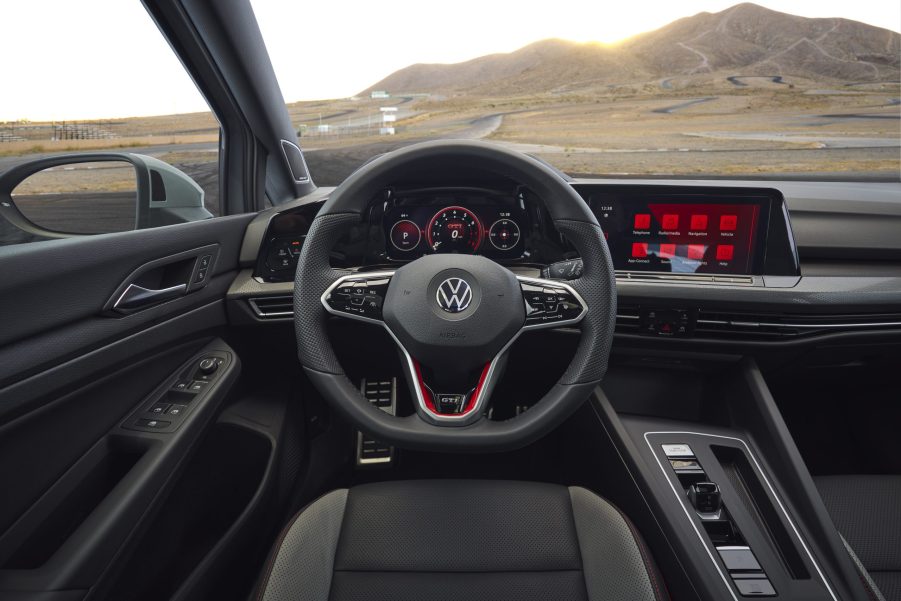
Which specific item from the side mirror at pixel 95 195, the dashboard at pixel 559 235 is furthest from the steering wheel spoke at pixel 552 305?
the side mirror at pixel 95 195

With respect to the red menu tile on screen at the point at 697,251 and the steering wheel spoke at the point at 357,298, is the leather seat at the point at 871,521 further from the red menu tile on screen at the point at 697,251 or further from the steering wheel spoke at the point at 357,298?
the steering wheel spoke at the point at 357,298

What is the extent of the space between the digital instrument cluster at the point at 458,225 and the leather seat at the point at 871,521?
1.38m

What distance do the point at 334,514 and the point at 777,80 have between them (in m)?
2.41

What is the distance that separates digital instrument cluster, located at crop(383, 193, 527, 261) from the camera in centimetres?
191

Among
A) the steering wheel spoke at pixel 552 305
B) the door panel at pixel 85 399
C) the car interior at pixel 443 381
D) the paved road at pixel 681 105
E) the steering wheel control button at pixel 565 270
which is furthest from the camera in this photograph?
the paved road at pixel 681 105

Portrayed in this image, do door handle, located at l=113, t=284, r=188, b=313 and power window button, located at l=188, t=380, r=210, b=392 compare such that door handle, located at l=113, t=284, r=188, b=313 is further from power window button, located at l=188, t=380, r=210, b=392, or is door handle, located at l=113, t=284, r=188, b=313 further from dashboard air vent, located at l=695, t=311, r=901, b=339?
dashboard air vent, located at l=695, t=311, r=901, b=339

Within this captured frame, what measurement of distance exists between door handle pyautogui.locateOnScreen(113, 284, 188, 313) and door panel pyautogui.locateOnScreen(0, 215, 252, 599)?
2 cm

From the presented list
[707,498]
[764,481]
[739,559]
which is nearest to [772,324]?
[764,481]

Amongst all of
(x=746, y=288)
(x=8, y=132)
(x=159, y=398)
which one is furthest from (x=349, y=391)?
(x=746, y=288)

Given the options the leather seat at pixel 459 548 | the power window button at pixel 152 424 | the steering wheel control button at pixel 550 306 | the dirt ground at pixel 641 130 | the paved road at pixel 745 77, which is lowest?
the leather seat at pixel 459 548

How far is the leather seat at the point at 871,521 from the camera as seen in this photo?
68.8 inches

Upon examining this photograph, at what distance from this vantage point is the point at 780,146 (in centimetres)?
262

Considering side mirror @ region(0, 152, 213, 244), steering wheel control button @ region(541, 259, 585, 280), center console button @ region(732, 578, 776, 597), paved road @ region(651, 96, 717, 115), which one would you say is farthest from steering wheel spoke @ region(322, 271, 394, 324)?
paved road @ region(651, 96, 717, 115)

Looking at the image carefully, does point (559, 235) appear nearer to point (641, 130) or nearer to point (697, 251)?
point (697, 251)
